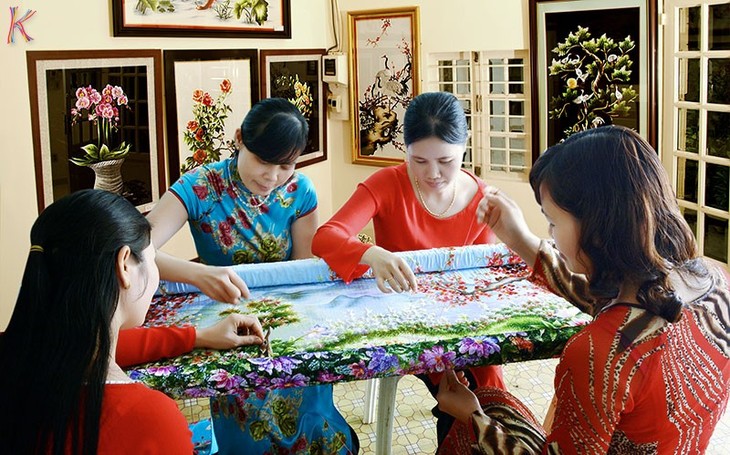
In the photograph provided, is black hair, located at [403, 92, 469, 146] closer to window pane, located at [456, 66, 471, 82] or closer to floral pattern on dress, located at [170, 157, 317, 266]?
floral pattern on dress, located at [170, 157, 317, 266]

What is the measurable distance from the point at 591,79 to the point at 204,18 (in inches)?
78.7

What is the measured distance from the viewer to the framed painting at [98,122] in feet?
10.1

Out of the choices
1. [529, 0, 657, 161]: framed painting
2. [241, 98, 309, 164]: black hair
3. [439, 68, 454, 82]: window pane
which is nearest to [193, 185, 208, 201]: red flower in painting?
[241, 98, 309, 164]: black hair

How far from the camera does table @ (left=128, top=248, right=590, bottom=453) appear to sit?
1.54m

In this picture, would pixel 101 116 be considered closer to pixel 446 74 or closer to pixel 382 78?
pixel 382 78

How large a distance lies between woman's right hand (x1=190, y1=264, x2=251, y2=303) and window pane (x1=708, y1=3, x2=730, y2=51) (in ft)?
8.41

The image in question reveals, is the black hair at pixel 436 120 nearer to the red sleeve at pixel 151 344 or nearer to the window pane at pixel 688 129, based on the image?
the red sleeve at pixel 151 344

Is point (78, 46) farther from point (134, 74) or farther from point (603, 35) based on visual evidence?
point (603, 35)

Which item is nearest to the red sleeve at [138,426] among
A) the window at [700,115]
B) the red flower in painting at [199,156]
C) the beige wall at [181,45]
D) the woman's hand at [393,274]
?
the woman's hand at [393,274]

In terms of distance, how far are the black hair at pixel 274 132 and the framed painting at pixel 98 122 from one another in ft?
4.24

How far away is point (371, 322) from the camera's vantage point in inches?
68.8

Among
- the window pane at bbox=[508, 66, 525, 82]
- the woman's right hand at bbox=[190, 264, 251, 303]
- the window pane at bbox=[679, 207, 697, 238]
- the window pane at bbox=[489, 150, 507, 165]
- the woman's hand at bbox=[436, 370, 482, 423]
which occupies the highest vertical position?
the window pane at bbox=[508, 66, 525, 82]

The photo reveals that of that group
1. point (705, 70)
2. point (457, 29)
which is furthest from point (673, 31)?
point (457, 29)

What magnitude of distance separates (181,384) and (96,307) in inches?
15.8
